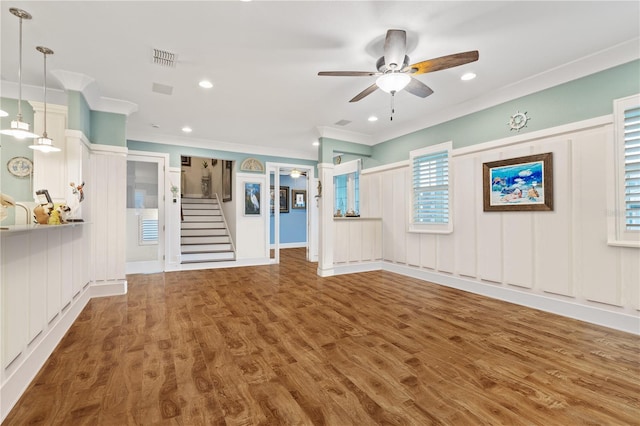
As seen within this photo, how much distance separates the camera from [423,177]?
5055mm

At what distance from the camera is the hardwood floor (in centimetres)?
164

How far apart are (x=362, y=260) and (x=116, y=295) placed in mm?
4372

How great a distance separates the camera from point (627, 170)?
283 centimetres

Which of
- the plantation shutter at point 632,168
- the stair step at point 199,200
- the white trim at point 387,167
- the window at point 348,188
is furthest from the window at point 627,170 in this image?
the stair step at point 199,200

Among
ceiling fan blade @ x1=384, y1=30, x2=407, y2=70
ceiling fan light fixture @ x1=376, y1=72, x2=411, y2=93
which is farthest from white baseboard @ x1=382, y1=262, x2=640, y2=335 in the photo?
ceiling fan blade @ x1=384, y1=30, x2=407, y2=70

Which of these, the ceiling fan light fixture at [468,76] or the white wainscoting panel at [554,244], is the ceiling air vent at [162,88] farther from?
the white wainscoting panel at [554,244]

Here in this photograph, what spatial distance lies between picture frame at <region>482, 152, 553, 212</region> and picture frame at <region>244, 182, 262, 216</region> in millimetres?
4901

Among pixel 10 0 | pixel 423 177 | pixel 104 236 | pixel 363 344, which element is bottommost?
pixel 363 344

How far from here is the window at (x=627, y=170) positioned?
277 cm

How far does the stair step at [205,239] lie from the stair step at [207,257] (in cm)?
56

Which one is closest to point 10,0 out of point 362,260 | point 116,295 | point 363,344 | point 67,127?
point 67,127

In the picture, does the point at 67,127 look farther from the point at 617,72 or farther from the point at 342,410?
the point at 617,72

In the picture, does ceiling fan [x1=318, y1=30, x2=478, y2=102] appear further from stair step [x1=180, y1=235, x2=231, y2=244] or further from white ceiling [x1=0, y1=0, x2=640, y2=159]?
stair step [x1=180, y1=235, x2=231, y2=244]

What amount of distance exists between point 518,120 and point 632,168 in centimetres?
133
